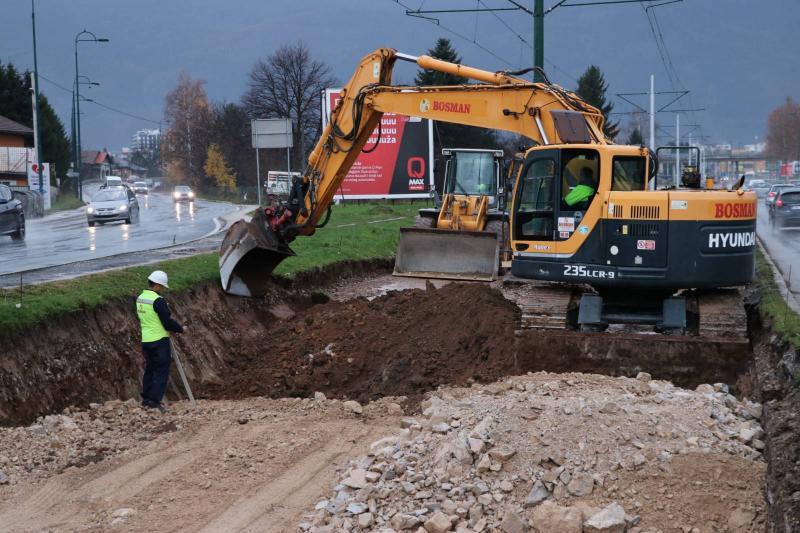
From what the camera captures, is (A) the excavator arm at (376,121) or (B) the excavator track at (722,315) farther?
(A) the excavator arm at (376,121)

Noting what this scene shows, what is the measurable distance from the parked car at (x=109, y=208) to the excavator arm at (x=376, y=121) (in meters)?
20.0

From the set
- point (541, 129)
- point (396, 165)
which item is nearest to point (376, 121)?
point (541, 129)

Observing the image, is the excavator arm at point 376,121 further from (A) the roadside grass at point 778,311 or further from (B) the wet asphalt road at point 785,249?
(B) the wet asphalt road at point 785,249

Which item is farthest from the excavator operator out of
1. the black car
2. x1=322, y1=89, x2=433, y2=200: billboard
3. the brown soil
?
x1=322, y1=89, x2=433, y2=200: billboard

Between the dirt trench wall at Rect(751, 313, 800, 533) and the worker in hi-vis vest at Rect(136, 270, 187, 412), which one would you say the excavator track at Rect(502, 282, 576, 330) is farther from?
the worker in hi-vis vest at Rect(136, 270, 187, 412)

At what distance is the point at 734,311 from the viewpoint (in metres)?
12.5

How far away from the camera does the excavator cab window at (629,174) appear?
12516mm

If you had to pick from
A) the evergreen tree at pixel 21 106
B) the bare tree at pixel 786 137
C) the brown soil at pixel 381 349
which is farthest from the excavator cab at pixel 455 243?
the bare tree at pixel 786 137

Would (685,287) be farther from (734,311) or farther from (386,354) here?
(386,354)

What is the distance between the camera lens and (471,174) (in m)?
25.3

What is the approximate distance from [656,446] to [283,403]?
489 centimetres

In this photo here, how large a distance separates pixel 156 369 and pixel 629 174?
6.32 m

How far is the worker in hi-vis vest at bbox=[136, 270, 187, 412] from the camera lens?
11.5m

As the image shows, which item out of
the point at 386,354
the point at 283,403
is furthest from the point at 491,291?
the point at 283,403
